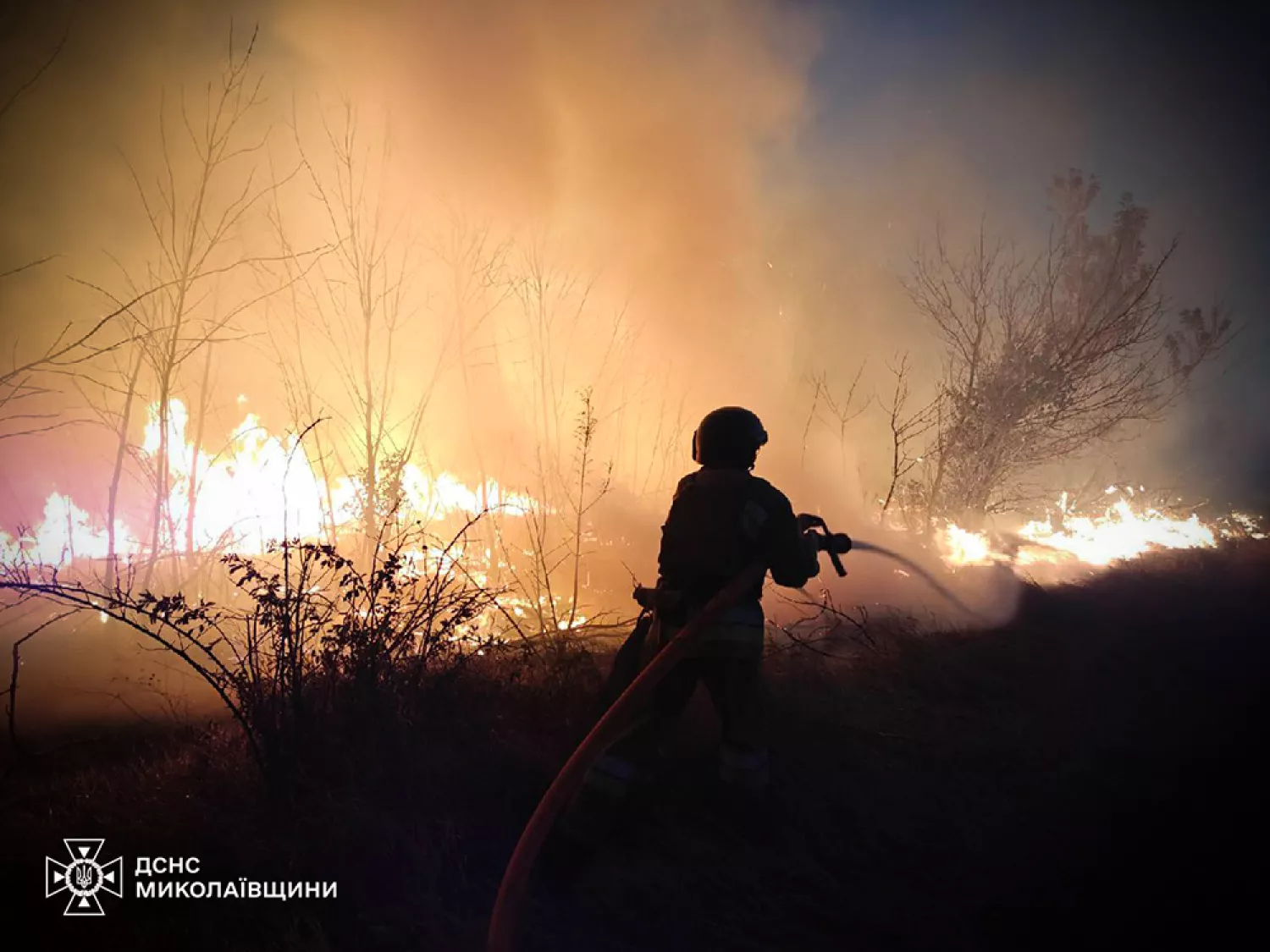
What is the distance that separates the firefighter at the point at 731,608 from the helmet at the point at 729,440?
10 mm

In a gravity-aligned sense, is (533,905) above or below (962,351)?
below

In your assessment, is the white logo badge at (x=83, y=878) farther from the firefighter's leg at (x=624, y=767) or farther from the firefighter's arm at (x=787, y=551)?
the firefighter's arm at (x=787, y=551)

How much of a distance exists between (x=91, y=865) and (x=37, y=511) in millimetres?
13297

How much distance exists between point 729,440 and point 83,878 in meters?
3.64

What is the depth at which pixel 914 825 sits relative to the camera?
12.5ft

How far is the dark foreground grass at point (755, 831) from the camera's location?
8.46ft

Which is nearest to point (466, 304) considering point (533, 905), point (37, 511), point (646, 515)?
point (646, 515)

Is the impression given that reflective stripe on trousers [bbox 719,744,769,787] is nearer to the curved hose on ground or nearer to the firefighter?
the firefighter

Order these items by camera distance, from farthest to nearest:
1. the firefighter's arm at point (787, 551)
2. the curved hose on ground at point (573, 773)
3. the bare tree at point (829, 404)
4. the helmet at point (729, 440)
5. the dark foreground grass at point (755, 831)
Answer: the bare tree at point (829, 404) → the helmet at point (729, 440) → the firefighter's arm at point (787, 551) → the dark foreground grass at point (755, 831) → the curved hose on ground at point (573, 773)

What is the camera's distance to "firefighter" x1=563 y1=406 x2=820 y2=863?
3.33m

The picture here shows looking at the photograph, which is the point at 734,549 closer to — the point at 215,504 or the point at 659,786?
the point at 659,786

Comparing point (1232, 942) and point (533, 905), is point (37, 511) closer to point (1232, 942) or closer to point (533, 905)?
point (533, 905)

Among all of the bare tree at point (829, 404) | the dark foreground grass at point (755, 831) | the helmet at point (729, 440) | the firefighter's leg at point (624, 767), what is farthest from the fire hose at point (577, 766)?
the bare tree at point (829, 404)

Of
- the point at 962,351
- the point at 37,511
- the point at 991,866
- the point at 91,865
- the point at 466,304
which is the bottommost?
the point at 991,866
